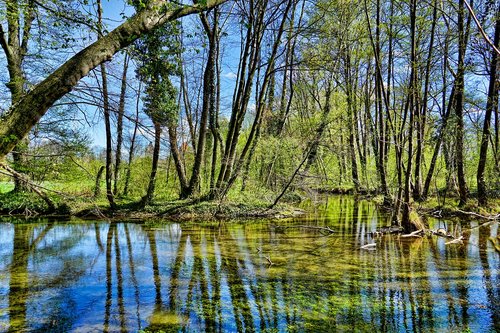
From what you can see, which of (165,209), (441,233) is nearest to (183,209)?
(165,209)

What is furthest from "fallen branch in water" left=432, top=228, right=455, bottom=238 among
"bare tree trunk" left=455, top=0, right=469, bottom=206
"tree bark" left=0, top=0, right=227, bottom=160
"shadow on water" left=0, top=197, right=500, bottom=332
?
"tree bark" left=0, top=0, right=227, bottom=160

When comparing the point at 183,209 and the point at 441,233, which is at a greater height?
the point at 183,209

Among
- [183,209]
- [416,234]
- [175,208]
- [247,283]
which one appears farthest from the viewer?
[175,208]

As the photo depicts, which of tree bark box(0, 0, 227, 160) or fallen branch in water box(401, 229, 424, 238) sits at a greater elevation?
tree bark box(0, 0, 227, 160)

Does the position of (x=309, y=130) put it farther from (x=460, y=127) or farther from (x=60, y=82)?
(x=60, y=82)

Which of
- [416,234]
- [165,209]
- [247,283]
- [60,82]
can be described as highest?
[60,82]

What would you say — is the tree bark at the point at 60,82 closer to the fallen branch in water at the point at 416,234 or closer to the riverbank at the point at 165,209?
the fallen branch in water at the point at 416,234

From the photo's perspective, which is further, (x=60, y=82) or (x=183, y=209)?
(x=183, y=209)

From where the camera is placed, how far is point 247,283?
21.0 ft

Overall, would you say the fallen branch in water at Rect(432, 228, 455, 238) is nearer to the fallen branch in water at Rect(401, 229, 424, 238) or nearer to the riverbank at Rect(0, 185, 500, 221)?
the fallen branch in water at Rect(401, 229, 424, 238)

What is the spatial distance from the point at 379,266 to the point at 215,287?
349 cm

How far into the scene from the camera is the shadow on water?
15.6 ft

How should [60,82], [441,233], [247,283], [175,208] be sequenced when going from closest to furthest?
1. [60,82]
2. [247,283]
3. [441,233]
4. [175,208]

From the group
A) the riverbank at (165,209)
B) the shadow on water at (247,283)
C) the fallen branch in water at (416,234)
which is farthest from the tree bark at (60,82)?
the riverbank at (165,209)
